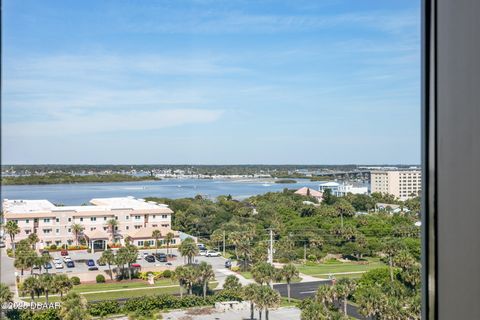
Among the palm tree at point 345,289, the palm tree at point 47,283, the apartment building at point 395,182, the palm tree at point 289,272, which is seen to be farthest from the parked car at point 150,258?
the apartment building at point 395,182

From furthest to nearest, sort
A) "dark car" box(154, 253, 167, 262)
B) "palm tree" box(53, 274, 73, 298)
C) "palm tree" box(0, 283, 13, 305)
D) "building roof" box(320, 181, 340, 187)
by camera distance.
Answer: "building roof" box(320, 181, 340, 187), "dark car" box(154, 253, 167, 262), "palm tree" box(53, 274, 73, 298), "palm tree" box(0, 283, 13, 305)

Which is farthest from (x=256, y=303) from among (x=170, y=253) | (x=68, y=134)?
(x=68, y=134)

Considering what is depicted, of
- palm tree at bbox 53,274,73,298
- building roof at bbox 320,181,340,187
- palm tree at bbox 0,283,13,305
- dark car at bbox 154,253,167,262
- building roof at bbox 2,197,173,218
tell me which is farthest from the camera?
building roof at bbox 320,181,340,187

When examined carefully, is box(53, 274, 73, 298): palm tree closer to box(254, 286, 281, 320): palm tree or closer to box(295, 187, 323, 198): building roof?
box(254, 286, 281, 320): palm tree

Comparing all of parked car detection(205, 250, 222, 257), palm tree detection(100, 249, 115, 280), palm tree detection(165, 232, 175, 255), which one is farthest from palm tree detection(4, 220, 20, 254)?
Answer: parked car detection(205, 250, 222, 257)

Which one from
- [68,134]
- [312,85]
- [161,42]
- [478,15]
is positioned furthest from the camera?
[312,85]

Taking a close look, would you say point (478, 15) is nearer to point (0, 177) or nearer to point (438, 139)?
point (438, 139)

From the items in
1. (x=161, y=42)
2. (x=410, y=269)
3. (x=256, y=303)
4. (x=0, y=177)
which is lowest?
(x=256, y=303)
